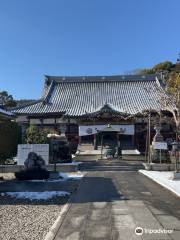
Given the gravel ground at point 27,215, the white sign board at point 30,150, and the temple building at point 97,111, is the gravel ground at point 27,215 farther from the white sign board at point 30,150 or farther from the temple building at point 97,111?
the temple building at point 97,111

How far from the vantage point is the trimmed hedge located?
17.7 metres

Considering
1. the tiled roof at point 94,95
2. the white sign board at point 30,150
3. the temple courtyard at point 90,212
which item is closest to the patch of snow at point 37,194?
the temple courtyard at point 90,212

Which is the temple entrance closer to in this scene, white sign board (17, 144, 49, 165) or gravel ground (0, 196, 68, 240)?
white sign board (17, 144, 49, 165)

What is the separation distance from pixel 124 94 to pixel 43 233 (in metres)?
37.7

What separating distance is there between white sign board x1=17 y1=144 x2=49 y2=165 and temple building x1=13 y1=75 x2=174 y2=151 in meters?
18.5

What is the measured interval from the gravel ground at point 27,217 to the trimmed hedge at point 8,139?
5.72 metres

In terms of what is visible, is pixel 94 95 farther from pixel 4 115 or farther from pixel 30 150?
pixel 4 115

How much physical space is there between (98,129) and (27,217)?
99.8 feet

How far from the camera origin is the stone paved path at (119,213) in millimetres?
7405

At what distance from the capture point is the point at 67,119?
4047cm

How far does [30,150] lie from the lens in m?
18.6

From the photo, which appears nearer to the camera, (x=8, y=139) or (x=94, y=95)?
(x=8, y=139)

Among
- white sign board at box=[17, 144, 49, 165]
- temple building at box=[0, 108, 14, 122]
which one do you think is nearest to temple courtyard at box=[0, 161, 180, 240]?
white sign board at box=[17, 144, 49, 165]

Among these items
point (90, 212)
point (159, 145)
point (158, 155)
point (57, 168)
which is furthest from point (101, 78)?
point (90, 212)
